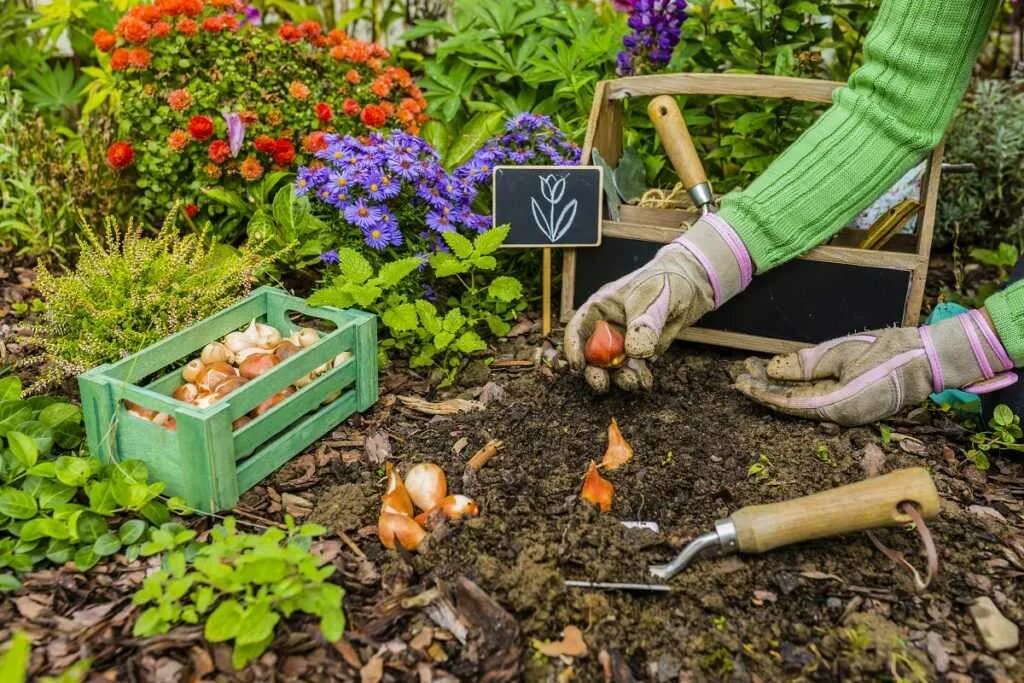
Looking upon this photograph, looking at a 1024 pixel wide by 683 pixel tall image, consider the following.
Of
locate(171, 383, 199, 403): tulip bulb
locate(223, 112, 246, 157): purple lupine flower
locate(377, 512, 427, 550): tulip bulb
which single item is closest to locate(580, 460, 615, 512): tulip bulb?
locate(377, 512, 427, 550): tulip bulb

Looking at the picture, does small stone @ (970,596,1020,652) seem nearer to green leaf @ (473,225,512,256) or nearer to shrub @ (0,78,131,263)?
green leaf @ (473,225,512,256)

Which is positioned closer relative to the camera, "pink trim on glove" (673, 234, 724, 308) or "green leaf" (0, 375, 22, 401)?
"green leaf" (0, 375, 22, 401)

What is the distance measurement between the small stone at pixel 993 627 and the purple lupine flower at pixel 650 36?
6.78 ft

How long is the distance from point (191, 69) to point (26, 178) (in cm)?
62

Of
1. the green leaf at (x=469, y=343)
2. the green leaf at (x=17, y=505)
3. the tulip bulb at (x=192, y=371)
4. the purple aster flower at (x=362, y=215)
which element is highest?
the purple aster flower at (x=362, y=215)

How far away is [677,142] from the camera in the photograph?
2805 millimetres

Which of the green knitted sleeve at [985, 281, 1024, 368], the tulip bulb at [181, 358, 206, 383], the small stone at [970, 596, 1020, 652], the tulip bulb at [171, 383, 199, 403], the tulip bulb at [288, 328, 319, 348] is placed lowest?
the small stone at [970, 596, 1020, 652]

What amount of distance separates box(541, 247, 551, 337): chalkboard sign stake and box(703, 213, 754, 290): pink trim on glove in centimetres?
49

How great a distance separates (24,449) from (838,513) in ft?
5.44

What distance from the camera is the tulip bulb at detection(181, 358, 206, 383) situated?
232 cm

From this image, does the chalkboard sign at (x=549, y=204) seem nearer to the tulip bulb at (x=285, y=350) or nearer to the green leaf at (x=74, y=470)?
the tulip bulb at (x=285, y=350)

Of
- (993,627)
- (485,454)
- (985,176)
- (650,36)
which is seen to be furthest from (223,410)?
(985,176)

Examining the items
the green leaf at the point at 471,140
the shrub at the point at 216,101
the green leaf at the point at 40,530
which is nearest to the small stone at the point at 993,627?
the green leaf at the point at 40,530

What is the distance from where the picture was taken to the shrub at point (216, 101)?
3.06 m
